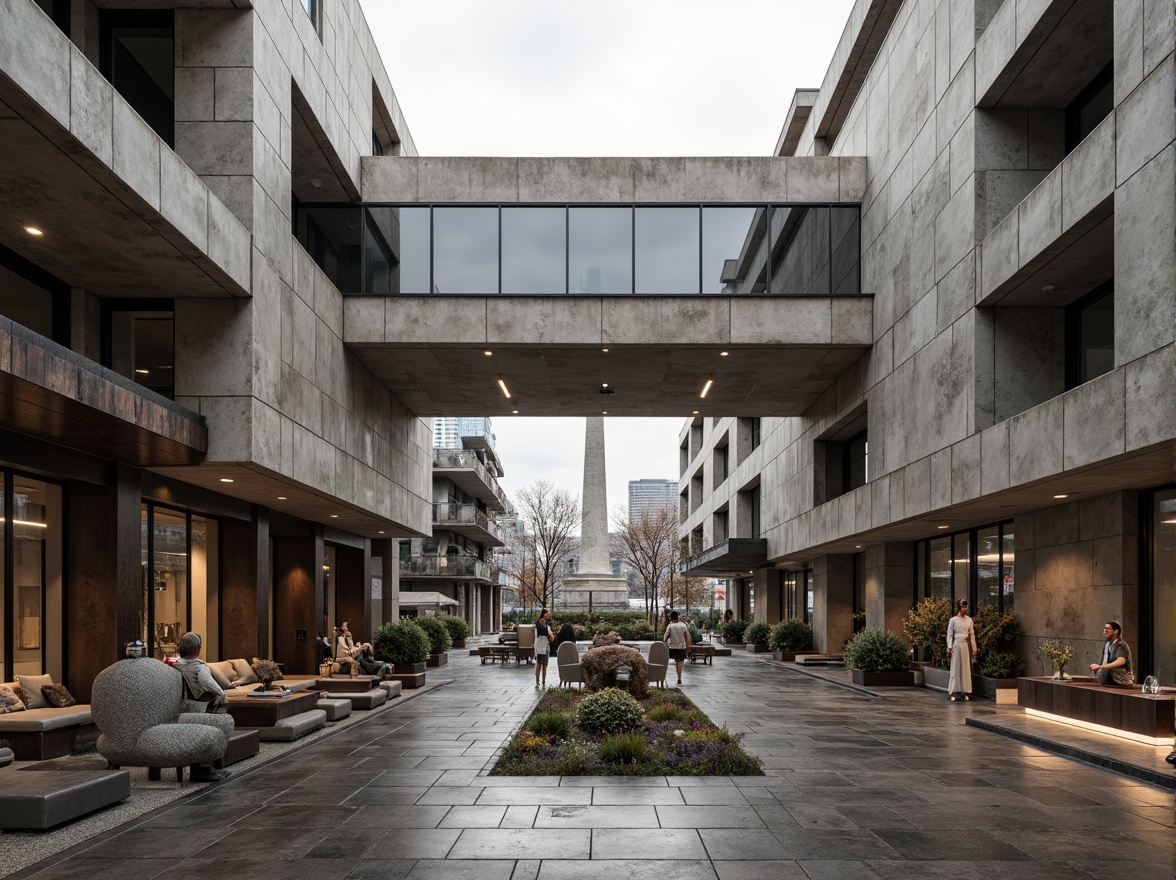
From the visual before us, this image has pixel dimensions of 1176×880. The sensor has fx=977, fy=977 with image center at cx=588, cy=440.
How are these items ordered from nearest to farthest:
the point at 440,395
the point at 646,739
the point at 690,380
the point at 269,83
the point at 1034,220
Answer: the point at 646,739, the point at 1034,220, the point at 269,83, the point at 690,380, the point at 440,395

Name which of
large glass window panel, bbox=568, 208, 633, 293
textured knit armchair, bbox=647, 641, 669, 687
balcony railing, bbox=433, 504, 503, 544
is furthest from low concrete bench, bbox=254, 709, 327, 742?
balcony railing, bbox=433, 504, 503, 544

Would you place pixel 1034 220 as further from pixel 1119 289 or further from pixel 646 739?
pixel 646 739

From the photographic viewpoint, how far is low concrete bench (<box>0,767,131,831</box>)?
8.41 meters

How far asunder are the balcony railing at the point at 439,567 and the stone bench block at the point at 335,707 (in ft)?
118

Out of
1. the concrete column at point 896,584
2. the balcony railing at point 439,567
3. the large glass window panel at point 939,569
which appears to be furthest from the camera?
the balcony railing at point 439,567

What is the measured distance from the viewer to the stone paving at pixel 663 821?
24.8ft

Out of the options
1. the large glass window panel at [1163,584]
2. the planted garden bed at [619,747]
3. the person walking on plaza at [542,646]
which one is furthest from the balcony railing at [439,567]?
the large glass window panel at [1163,584]

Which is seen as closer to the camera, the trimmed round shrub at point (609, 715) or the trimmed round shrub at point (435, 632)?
the trimmed round shrub at point (609, 715)

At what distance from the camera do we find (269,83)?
15906mm

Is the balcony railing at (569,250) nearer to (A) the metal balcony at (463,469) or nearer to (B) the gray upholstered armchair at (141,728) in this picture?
(B) the gray upholstered armchair at (141,728)

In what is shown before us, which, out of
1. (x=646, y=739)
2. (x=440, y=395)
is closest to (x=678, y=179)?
(x=440, y=395)

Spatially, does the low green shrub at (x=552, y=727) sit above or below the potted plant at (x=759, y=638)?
above

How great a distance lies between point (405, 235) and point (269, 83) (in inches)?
264

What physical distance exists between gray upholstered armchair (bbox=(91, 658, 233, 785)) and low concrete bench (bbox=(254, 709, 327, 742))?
2618 mm
